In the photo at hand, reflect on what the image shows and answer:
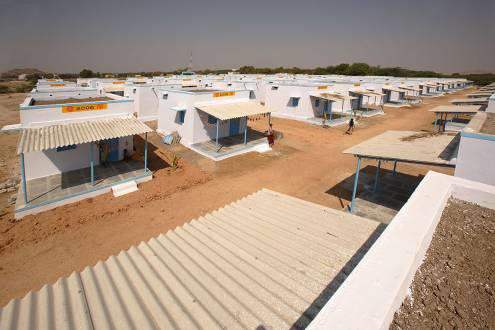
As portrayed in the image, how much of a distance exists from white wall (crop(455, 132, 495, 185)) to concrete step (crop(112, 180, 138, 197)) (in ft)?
37.1

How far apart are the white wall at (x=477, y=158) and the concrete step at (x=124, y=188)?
1132 centimetres

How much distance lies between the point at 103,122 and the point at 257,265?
10.9 metres

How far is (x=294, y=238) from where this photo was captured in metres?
5.19

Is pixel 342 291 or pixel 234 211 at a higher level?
pixel 342 291

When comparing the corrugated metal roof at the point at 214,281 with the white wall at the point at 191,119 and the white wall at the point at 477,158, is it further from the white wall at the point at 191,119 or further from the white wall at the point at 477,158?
the white wall at the point at 191,119

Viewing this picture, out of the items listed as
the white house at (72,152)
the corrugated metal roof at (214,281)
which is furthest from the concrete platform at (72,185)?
the corrugated metal roof at (214,281)

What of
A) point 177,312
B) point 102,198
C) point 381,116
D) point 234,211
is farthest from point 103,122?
point 381,116

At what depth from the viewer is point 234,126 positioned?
19609mm

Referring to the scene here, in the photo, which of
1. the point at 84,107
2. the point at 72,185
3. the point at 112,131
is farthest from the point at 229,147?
the point at 72,185

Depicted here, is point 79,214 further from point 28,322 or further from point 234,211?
point 28,322

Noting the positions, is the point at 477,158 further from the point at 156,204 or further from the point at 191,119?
the point at 191,119

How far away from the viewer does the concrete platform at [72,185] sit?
398 inches

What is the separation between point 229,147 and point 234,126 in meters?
2.89

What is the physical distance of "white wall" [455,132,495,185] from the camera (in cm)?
737
